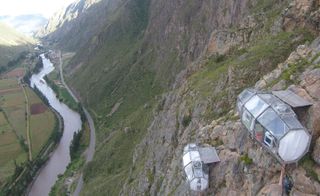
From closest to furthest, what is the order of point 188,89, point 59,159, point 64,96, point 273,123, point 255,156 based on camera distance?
point 273,123 < point 255,156 < point 188,89 < point 59,159 < point 64,96

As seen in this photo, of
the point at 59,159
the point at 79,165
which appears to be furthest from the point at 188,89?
the point at 59,159

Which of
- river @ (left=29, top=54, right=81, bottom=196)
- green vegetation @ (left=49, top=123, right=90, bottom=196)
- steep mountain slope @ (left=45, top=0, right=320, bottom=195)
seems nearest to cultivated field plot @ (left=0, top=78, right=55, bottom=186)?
river @ (left=29, top=54, right=81, bottom=196)

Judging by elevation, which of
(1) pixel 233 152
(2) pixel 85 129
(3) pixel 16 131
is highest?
(1) pixel 233 152

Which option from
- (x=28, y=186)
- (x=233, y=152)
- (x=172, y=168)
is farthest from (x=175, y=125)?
(x=28, y=186)

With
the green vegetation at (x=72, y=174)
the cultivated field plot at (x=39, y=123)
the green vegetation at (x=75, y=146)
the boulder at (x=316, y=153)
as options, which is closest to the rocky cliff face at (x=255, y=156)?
the boulder at (x=316, y=153)

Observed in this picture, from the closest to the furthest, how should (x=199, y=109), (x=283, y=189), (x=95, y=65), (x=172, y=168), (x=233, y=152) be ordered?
(x=283, y=189) → (x=233, y=152) → (x=172, y=168) → (x=199, y=109) → (x=95, y=65)

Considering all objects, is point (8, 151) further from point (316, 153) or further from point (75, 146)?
point (316, 153)

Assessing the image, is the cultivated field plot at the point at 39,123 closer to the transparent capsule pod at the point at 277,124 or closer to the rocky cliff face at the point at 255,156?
the rocky cliff face at the point at 255,156

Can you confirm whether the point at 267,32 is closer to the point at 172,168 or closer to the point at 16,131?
the point at 172,168
